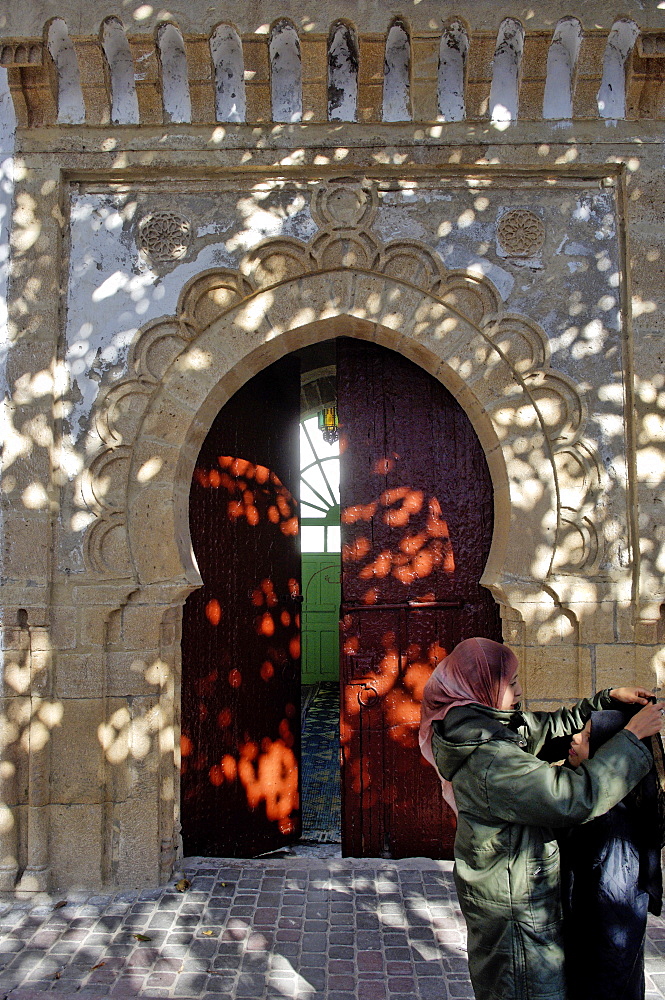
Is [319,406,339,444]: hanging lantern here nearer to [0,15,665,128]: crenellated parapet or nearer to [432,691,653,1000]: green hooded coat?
[0,15,665,128]: crenellated parapet

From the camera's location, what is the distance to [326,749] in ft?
22.5

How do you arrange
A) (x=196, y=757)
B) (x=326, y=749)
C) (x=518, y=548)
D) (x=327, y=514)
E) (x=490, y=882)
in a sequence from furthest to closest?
(x=327, y=514)
(x=326, y=749)
(x=196, y=757)
(x=518, y=548)
(x=490, y=882)

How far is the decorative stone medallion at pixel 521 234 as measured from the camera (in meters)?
3.95

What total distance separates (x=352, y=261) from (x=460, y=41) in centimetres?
137

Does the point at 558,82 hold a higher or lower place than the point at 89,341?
higher

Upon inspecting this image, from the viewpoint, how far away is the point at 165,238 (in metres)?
3.99

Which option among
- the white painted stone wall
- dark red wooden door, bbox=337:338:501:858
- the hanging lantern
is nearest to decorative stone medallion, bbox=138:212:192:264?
the white painted stone wall

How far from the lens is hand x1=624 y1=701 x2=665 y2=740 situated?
85.0 inches

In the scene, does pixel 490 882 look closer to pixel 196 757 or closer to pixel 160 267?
pixel 196 757

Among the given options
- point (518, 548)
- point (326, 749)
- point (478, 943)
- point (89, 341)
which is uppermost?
point (89, 341)

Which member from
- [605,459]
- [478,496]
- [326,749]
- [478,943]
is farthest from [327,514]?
[478,943]

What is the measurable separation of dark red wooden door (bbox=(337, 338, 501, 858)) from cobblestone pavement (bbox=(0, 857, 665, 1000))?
1.20ft

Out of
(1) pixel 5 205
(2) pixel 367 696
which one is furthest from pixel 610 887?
(1) pixel 5 205

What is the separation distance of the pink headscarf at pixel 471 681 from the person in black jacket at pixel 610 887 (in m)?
0.34
